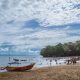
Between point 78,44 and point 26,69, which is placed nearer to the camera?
point 26,69

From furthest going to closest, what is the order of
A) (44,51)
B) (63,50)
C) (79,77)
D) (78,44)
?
(44,51), (63,50), (78,44), (79,77)

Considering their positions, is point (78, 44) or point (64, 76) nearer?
point (64, 76)

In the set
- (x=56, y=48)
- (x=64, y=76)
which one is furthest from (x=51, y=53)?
(x=64, y=76)

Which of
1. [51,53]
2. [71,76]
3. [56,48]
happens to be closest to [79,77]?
[71,76]

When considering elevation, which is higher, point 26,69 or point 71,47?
point 71,47

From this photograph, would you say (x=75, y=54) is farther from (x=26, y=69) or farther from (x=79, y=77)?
(x=79, y=77)

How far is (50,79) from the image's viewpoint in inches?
1087

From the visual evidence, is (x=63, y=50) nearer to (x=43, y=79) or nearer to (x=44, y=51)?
(x=44, y=51)

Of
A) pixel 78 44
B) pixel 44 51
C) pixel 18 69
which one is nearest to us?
pixel 18 69

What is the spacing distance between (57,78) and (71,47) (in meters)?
129

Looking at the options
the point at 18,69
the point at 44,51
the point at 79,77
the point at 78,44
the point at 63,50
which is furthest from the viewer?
the point at 44,51

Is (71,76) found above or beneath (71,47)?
beneath

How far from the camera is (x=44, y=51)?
644 ft

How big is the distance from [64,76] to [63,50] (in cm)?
13346
